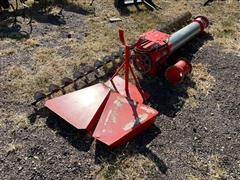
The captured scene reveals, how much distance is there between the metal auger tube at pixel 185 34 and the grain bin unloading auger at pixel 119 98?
0.03m

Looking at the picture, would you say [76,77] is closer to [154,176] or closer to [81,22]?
[154,176]

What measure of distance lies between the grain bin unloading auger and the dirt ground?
0.21 meters

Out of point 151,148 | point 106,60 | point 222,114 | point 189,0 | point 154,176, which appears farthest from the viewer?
point 189,0

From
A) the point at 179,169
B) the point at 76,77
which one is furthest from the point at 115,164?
the point at 76,77

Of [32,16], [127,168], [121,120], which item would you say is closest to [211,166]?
[127,168]

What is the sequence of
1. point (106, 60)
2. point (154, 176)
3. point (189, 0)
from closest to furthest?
1. point (154, 176)
2. point (106, 60)
3. point (189, 0)

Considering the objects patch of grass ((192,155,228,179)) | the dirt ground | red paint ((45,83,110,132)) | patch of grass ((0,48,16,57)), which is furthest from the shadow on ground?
patch of grass ((192,155,228,179))

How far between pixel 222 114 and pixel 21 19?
19.6 ft

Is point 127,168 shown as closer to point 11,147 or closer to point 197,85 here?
point 11,147

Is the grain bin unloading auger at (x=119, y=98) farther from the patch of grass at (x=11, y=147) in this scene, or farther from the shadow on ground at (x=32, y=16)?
the shadow on ground at (x=32, y=16)

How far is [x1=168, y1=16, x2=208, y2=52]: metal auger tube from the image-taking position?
7430 millimetres

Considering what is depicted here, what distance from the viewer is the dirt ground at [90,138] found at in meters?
5.26

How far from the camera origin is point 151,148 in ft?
18.3

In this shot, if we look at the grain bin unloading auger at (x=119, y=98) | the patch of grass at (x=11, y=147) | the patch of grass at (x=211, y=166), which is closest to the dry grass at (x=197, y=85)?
the grain bin unloading auger at (x=119, y=98)
